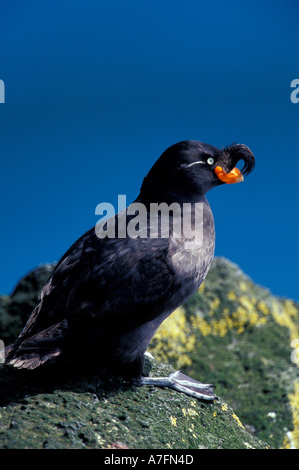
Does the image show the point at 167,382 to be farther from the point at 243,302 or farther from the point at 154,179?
the point at 243,302

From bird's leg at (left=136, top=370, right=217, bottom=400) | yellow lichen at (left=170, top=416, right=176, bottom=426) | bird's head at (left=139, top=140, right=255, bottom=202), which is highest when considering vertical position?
bird's head at (left=139, top=140, right=255, bottom=202)

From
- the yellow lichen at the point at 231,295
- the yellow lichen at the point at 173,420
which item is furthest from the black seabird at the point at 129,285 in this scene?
the yellow lichen at the point at 231,295

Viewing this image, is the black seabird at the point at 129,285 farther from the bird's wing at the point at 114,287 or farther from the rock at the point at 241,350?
the rock at the point at 241,350

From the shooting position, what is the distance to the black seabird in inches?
175

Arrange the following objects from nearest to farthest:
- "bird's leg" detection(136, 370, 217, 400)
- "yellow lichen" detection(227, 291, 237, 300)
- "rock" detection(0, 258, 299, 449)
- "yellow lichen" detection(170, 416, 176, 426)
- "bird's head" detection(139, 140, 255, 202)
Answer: "rock" detection(0, 258, 299, 449) < "yellow lichen" detection(170, 416, 176, 426) < "bird's leg" detection(136, 370, 217, 400) < "bird's head" detection(139, 140, 255, 202) < "yellow lichen" detection(227, 291, 237, 300)

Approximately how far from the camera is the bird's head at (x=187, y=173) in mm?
4992

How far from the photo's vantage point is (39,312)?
4824mm

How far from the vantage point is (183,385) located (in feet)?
16.4

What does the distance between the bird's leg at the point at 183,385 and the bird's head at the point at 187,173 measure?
1661mm

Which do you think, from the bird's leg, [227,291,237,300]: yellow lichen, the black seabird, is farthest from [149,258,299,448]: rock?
the black seabird

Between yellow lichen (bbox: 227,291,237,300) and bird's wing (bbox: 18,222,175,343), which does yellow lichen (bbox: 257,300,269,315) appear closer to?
yellow lichen (bbox: 227,291,237,300)

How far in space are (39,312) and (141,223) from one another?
48.0 inches

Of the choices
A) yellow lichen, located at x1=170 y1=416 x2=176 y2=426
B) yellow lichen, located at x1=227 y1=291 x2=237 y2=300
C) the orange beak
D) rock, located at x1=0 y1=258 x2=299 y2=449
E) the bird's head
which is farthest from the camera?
yellow lichen, located at x1=227 y1=291 x2=237 y2=300

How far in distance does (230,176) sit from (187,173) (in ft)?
1.67
